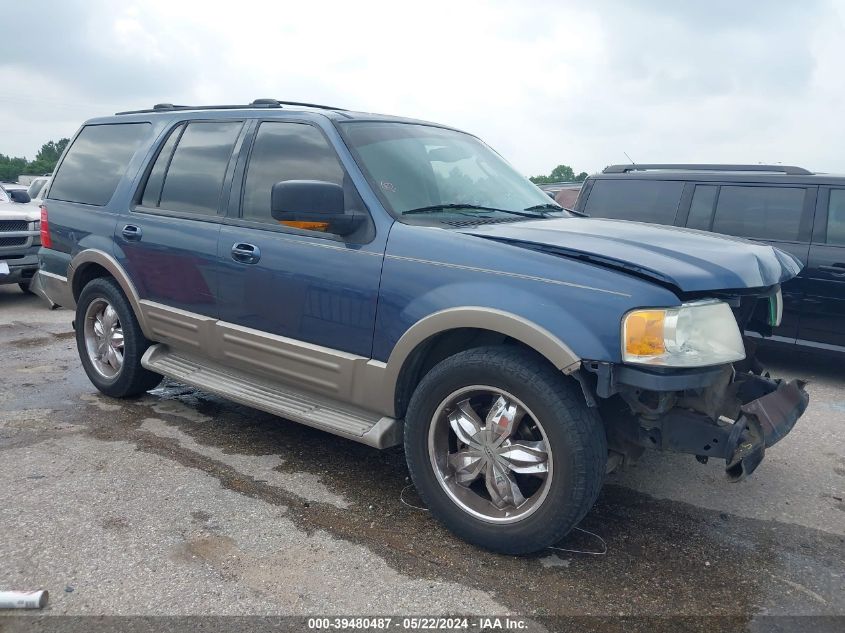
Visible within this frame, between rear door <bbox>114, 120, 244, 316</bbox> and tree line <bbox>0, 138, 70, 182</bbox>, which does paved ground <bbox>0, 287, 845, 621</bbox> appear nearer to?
rear door <bbox>114, 120, 244, 316</bbox>

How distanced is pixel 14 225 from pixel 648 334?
8982 mm

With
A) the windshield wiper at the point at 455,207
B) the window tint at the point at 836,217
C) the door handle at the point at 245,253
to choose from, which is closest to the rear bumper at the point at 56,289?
the door handle at the point at 245,253

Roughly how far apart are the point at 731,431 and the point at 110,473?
3.06 meters

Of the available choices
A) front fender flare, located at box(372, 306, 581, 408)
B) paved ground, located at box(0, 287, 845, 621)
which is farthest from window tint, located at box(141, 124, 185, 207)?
front fender flare, located at box(372, 306, 581, 408)

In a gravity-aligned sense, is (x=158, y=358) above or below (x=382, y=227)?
below

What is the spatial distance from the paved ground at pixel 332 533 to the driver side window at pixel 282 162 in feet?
4.69

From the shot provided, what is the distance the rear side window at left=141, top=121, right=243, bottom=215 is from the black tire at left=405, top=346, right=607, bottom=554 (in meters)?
1.90

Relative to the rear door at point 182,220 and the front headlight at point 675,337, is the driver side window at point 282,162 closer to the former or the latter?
the rear door at point 182,220

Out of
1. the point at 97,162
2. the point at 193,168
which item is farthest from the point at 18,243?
the point at 193,168

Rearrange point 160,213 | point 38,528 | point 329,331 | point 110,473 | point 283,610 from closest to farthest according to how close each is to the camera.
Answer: point 283,610 < point 38,528 < point 329,331 < point 110,473 < point 160,213

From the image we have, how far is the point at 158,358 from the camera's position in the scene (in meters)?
4.65

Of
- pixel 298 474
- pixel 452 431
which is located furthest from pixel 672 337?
pixel 298 474

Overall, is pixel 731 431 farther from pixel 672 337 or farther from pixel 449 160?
pixel 449 160

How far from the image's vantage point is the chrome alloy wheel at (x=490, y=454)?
3008 millimetres
